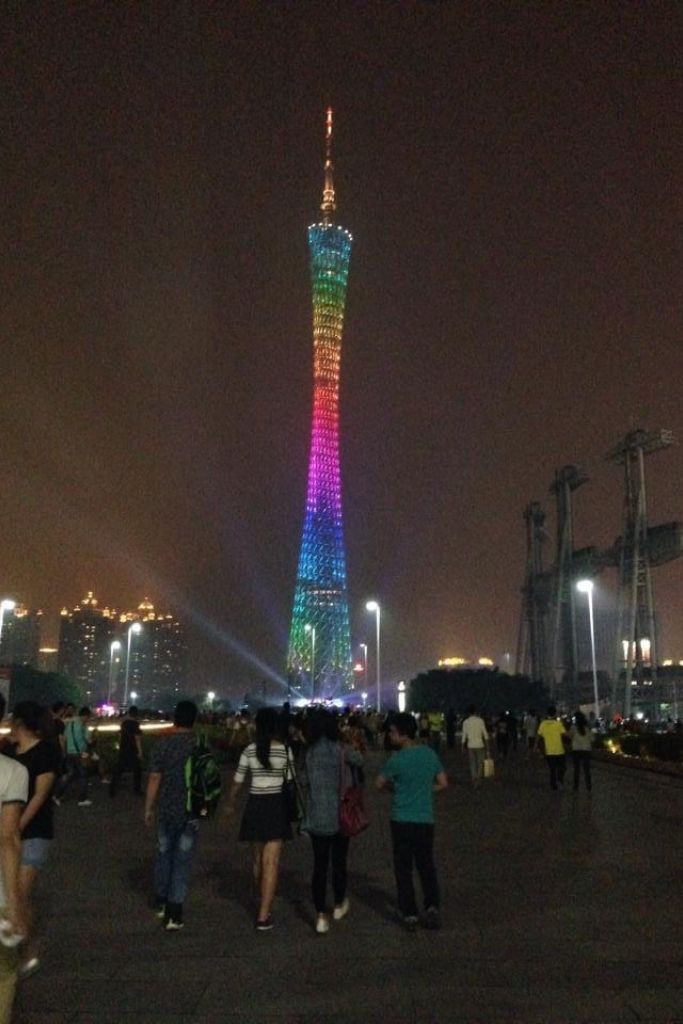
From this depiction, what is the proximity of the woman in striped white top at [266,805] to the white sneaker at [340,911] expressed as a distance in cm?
52

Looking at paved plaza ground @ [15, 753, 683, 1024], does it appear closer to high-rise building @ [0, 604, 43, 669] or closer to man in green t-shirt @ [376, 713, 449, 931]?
man in green t-shirt @ [376, 713, 449, 931]

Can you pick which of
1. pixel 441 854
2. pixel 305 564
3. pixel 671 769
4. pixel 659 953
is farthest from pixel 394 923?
pixel 305 564

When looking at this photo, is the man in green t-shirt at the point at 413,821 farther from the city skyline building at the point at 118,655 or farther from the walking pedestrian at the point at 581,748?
the city skyline building at the point at 118,655

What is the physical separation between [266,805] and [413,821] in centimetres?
102

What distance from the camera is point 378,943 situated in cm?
604

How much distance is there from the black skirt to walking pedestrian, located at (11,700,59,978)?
1329mm

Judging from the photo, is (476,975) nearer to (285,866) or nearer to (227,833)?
(285,866)

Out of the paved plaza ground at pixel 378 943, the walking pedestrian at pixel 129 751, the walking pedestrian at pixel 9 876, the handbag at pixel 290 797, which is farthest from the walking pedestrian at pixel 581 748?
the walking pedestrian at pixel 9 876

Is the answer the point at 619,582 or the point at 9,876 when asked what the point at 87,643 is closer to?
the point at 619,582

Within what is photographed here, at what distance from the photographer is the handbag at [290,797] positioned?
21.4 ft

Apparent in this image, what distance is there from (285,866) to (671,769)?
462 inches

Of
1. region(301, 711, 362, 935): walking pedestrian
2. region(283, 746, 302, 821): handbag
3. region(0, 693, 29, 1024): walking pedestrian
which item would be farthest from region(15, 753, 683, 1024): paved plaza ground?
region(0, 693, 29, 1024): walking pedestrian

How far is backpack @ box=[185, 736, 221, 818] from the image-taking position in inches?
251

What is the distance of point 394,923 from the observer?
6.59 metres
